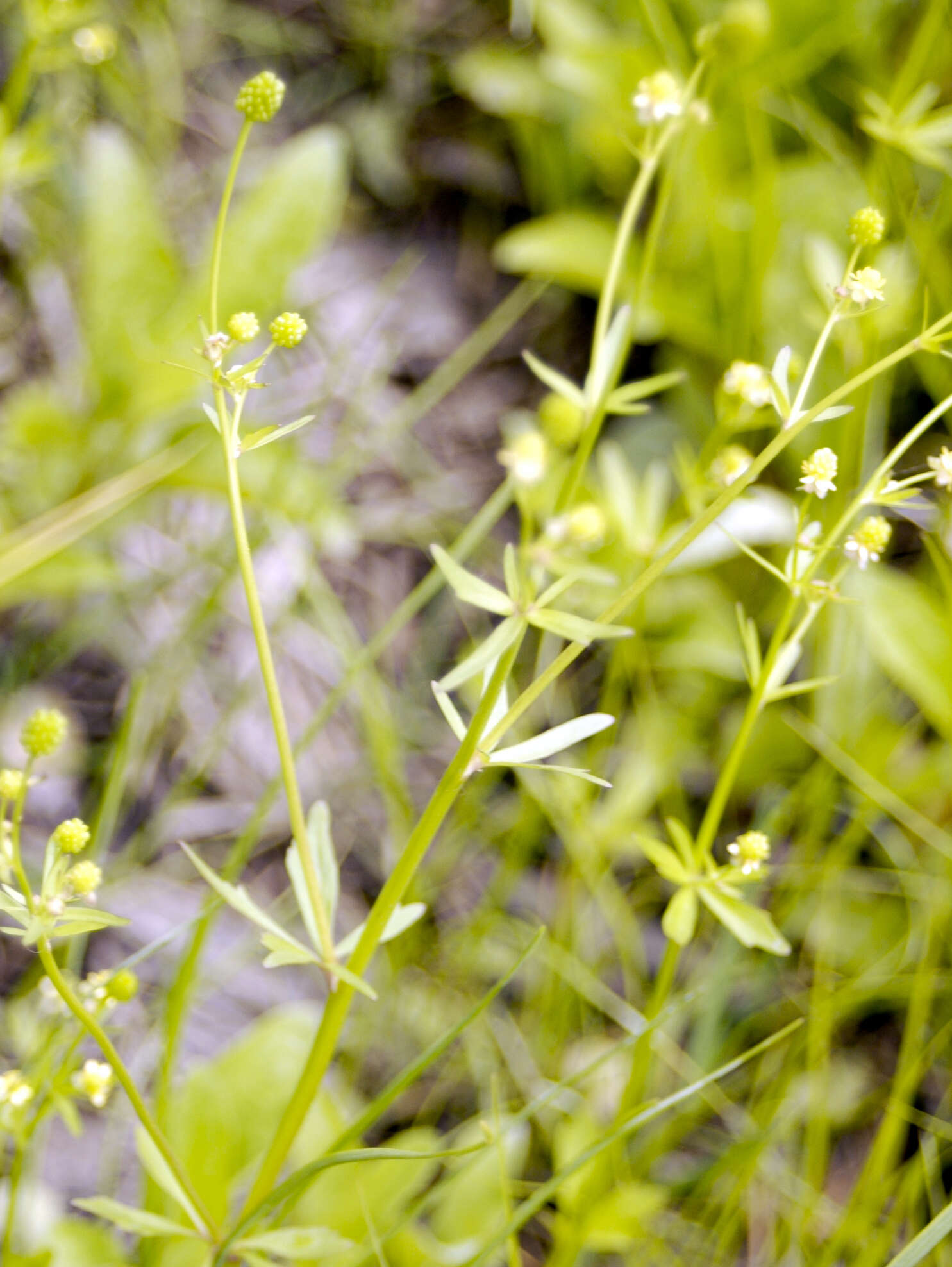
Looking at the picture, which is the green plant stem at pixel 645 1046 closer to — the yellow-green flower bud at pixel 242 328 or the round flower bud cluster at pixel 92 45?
the yellow-green flower bud at pixel 242 328

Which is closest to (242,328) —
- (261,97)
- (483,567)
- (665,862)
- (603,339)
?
(261,97)

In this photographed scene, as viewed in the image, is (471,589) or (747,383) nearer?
(471,589)

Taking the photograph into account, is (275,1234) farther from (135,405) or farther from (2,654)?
(135,405)

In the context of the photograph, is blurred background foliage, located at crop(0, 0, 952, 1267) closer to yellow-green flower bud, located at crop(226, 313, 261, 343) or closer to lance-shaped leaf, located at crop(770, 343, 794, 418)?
lance-shaped leaf, located at crop(770, 343, 794, 418)

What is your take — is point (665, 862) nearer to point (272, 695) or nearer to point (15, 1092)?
point (272, 695)

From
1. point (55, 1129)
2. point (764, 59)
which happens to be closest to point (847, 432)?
point (764, 59)

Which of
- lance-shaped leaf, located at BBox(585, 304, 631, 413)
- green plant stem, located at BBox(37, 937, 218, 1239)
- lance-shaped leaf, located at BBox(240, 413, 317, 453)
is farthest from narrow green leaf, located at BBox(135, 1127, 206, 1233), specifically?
lance-shaped leaf, located at BBox(585, 304, 631, 413)
